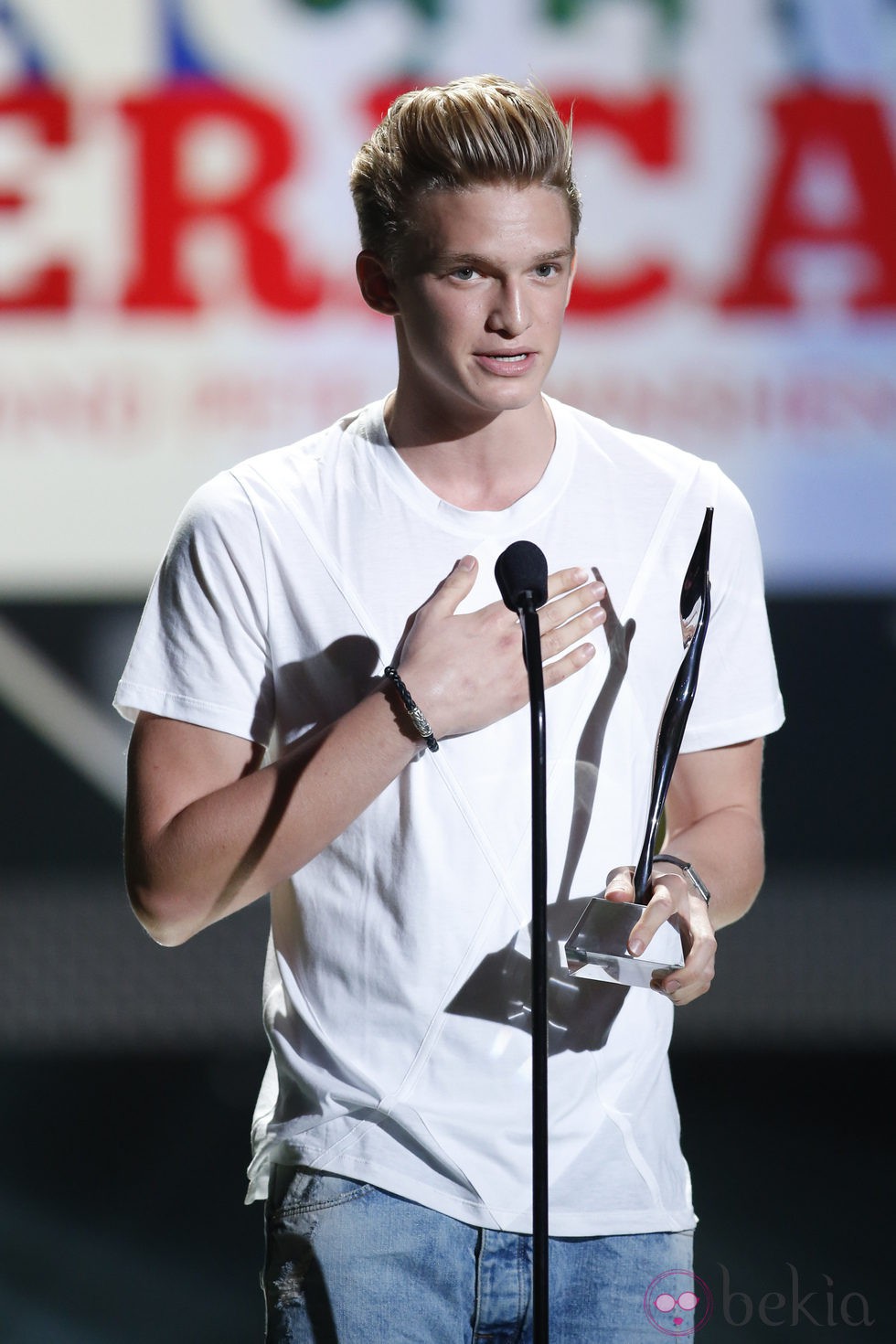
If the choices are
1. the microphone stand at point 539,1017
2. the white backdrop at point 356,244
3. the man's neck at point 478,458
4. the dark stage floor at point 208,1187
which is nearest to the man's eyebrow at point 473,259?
the man's neck at point 478,458

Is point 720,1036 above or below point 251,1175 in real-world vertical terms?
below

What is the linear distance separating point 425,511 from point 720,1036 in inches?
77.0

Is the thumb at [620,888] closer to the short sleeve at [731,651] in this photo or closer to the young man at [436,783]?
the young man at [436,783]

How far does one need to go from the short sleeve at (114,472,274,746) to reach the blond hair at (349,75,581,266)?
0.25 metres

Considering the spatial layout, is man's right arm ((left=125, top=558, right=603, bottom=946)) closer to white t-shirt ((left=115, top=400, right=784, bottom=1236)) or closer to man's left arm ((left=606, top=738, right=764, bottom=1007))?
white t-shirt ((left=115, top=400, right=784, bottom=1236))

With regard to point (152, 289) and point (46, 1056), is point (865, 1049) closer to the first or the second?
point (46, 1056)

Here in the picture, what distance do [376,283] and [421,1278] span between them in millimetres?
776

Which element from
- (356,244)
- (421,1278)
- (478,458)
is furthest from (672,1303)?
(356,244)

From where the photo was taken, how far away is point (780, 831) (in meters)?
2.91

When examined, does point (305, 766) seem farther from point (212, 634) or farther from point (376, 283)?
point (376, 283)

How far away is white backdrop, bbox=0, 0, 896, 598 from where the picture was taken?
9.01ft

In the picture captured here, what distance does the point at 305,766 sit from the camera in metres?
1.12

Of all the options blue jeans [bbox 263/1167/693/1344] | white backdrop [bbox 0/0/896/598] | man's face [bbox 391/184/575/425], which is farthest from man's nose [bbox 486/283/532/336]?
white backdrop [bbox 0/0/896/598]

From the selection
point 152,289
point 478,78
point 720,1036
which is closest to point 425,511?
point 478,78
